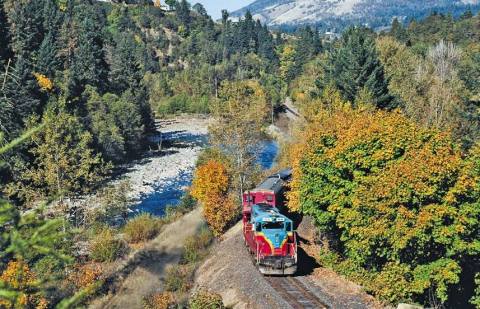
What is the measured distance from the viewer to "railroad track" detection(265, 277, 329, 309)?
1006 inches

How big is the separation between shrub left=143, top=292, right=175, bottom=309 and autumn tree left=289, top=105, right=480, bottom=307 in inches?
388

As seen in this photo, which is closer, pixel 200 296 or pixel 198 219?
pixel 200 296

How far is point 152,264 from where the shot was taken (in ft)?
129

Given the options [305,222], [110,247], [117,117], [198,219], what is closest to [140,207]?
[198,219]

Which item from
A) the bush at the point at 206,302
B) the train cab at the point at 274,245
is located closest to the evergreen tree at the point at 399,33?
the train cab at the point at 274,245

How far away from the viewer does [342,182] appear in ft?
94.6

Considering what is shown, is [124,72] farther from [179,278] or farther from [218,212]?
[179,278]

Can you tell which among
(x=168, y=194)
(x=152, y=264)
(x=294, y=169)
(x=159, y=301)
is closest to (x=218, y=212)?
(x=152, y=264)

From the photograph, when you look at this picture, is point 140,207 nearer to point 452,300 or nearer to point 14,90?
point 14,90

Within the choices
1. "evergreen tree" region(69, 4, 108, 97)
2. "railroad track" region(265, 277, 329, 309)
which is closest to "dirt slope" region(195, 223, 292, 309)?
"railroad track" region(265, 277, 329, 309)

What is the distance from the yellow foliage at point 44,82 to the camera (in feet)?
244

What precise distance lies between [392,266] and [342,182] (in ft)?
18.0

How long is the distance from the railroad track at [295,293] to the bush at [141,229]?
55.1 ft

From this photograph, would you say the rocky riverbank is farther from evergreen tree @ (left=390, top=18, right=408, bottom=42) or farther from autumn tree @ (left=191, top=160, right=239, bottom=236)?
evergreen tree @ (left=390, top=18, right=408, bottom=42)
